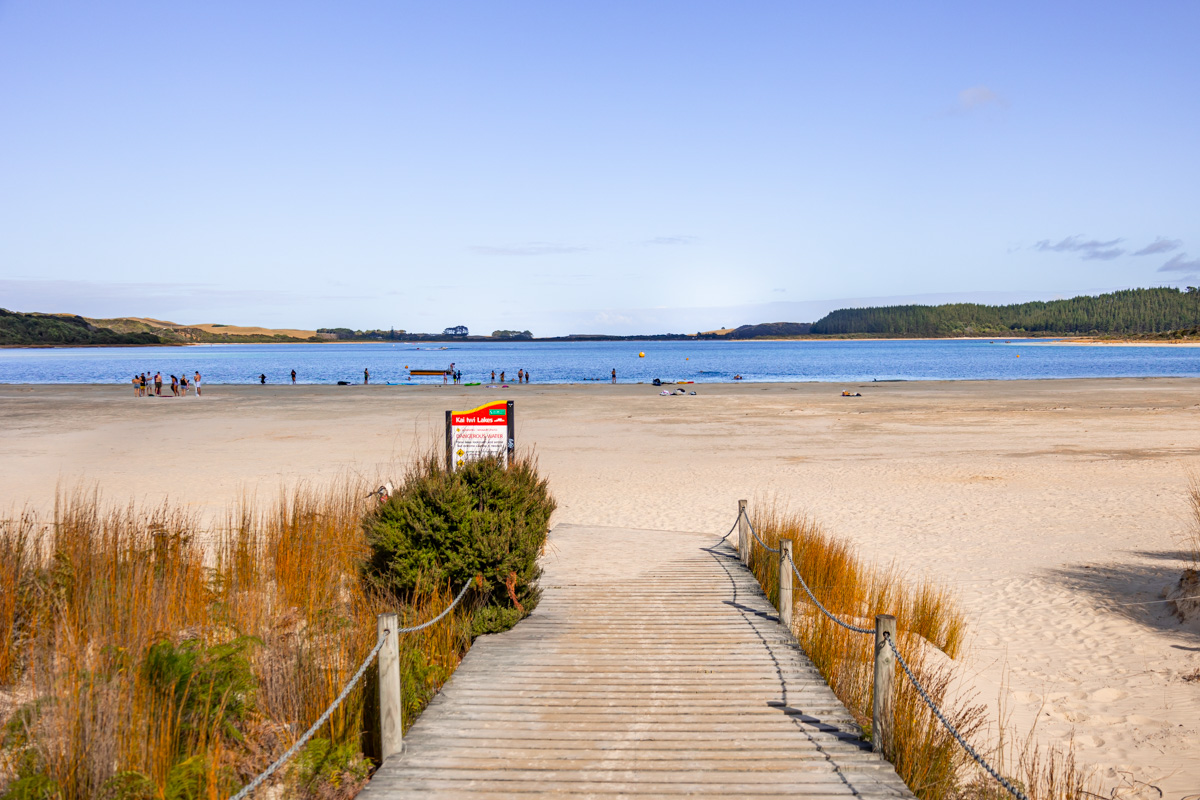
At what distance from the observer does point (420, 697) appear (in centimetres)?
556

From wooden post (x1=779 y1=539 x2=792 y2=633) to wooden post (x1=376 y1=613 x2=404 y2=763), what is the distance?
4.06 metres

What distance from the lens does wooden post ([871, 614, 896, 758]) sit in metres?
4.89

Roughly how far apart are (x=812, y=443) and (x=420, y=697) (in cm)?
2173

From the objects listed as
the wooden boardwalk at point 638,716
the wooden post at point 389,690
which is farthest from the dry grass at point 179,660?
the wooden boardwalk at point 638,716

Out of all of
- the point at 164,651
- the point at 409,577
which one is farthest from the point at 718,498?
the point at 164,651

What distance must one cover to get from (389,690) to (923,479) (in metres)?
16.4

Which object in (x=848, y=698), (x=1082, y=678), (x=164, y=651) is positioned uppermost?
(x=164, y=651)

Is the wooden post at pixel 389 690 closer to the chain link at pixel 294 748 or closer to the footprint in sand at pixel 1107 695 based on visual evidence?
the chain link at pixel 294 748

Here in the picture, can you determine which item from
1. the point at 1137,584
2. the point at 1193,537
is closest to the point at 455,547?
the point at 1137,584

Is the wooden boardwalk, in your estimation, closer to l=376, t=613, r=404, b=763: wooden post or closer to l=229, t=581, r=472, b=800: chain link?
l=376, t=613, r=404, b=763: wooden post

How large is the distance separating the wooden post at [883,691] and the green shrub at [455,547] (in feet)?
Result: 11.6

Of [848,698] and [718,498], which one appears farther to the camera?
[718,498]

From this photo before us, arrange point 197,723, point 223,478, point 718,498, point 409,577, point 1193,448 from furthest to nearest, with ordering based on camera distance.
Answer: point 1193,448, point 223,478, point 718,498, point 409,577, point 197,723

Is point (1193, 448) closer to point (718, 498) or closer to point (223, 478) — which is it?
point (718, 498)
